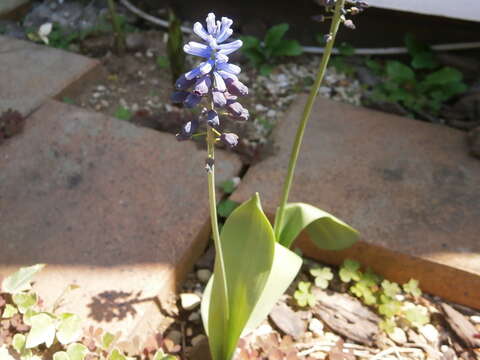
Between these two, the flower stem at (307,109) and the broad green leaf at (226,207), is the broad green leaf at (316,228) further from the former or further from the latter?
the broad green leaf at (226,207)

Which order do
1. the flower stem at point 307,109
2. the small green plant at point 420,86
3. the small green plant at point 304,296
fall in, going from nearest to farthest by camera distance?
the flower stem at point 307,109, the small green plant at point 304,296, the small green plant at point 420,86

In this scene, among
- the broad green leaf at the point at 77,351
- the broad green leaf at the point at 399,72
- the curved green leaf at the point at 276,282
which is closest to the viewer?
the curved green leaf at the point at 276,282

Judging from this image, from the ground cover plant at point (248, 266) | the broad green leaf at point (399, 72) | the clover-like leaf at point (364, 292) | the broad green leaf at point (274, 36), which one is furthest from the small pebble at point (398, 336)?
the broad green leaf at point (274, 36)

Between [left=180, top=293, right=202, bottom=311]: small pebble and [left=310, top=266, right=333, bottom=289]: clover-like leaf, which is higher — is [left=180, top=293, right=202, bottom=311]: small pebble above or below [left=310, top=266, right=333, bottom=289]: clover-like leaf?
below

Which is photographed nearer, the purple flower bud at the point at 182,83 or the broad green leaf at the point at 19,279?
the purple flower bud at the point at 182,83

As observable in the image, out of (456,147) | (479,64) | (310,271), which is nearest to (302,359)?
(310,271)

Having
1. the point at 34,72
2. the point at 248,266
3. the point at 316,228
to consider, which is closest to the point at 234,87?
the point at 248,266

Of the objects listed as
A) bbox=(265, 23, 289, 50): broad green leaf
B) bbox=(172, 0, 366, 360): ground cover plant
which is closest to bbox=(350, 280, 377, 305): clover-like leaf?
bbox=(172, 0, 366, 360): ground cover plant

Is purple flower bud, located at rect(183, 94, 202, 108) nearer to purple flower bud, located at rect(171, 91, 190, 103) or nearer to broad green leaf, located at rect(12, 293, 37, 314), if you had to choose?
purple flower bud, located at rect(171, 91, 190, 103)
